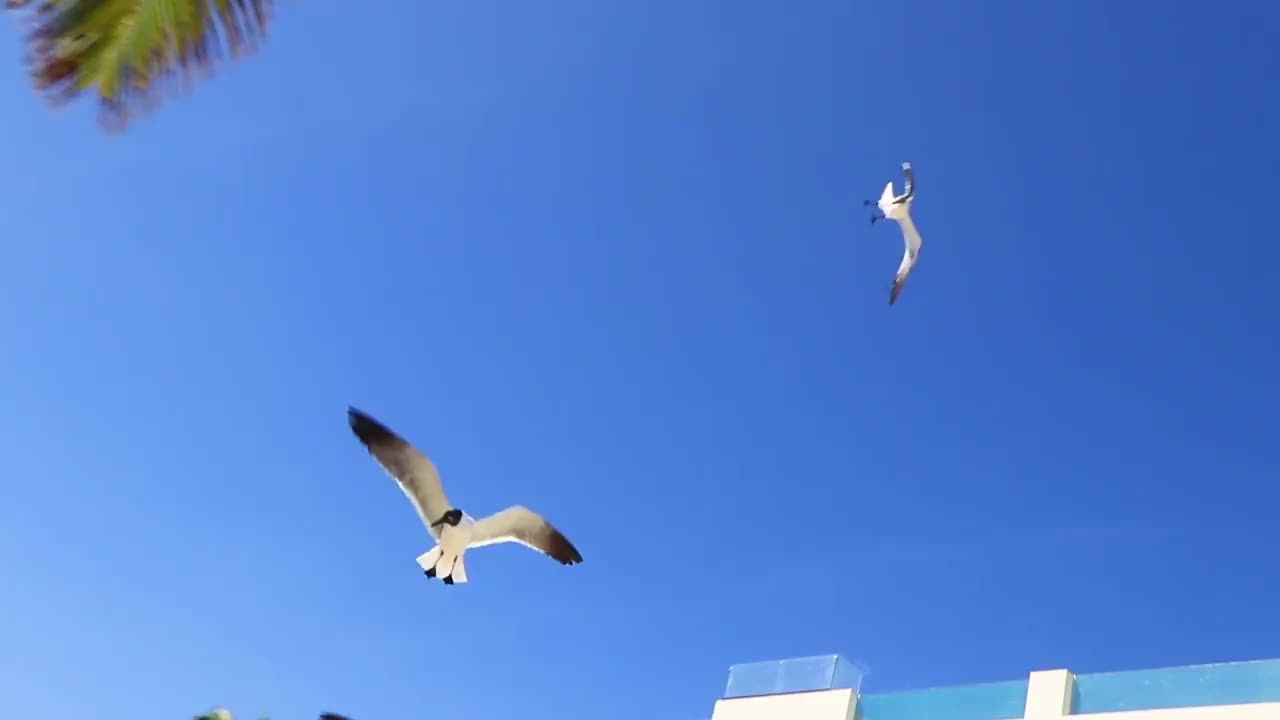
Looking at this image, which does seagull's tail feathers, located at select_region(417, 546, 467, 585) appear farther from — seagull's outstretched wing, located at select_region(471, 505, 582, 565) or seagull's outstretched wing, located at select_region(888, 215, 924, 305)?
seagull's outstretched wing, located at select_region(888, 215, 924, 305)

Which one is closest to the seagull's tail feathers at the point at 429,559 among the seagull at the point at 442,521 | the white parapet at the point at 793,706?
the seagull at the point at 442,521

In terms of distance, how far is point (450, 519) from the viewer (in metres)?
13.2

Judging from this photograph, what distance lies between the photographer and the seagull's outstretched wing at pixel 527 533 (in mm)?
13648

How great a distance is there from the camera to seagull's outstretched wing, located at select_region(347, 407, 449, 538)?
13172 millimetres

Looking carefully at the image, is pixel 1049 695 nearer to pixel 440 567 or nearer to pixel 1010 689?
pixel 1010 689

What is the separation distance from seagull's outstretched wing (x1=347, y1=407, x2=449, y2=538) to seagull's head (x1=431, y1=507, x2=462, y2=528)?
0.08 meters

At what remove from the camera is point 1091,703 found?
14719 mm

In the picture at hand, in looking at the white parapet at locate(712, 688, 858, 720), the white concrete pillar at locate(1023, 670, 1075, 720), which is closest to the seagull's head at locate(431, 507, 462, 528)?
the white parapet at locate(712, 688, 858, 720)

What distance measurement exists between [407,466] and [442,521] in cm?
69

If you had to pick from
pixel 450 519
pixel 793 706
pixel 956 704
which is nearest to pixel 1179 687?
pixel 956 704

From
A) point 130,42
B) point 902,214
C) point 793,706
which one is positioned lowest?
point 130,42

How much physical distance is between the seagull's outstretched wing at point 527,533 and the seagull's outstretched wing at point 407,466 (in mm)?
521

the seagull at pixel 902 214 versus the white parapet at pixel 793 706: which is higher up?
the seagull at pixel 902 214

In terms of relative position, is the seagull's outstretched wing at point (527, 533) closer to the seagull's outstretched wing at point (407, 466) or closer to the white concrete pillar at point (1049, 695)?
the seagull's outstretched wing at point (407, 466)
